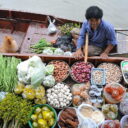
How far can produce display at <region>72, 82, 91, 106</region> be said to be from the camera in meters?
3.74

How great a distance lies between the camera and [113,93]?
12.1ft

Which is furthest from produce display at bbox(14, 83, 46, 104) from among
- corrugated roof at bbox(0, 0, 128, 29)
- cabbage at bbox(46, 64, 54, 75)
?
corrugated roof at bbox(0, 0, 128, 29)

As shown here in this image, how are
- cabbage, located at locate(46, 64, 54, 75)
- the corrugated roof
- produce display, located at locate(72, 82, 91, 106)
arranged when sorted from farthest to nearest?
1. the corrugated roof
2. cabbage, located at locate(46, 64, 54, 75)
3. produce display, located at locate(72, 82, 91, 106)

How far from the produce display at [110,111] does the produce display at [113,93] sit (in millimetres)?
105

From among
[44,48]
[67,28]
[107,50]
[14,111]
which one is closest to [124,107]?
[107,50]

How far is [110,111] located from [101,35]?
1.35m

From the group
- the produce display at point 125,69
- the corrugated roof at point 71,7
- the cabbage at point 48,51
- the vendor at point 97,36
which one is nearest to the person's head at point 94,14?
the vendor at point 97,36

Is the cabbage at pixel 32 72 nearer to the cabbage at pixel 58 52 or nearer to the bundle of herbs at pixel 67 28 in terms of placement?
the cabbage at pixel 58 52

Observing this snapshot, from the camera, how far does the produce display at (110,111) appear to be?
3621 mm

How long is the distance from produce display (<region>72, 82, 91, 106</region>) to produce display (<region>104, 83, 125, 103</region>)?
0.30 m

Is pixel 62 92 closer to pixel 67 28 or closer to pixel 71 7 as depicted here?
pixel 67 28

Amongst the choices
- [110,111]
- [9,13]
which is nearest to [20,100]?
[110,111]

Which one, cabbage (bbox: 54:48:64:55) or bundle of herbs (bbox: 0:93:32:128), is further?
cabbage (bbox: 54:48:64:55)

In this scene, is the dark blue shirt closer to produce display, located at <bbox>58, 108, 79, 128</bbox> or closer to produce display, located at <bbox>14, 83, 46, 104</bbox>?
produce display, located at <bbox>14, 83, 46, 104</bbox>
